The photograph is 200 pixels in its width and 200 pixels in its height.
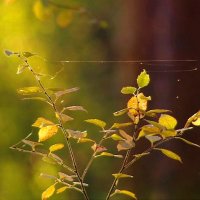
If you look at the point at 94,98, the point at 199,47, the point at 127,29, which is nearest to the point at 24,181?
the point at 94,98

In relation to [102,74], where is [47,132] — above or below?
above

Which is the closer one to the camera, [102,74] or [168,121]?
[168,121]

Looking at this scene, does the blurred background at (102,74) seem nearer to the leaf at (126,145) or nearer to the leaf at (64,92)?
the leaf at (64,92)

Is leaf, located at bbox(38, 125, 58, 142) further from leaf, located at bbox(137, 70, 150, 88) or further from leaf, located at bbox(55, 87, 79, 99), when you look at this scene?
leaf, located at bbox(137, 70, 150, 88)

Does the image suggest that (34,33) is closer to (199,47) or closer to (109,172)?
(109,172)

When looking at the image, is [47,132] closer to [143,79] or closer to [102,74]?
[143,79]

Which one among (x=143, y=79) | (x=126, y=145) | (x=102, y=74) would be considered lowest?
(x=102, y=74)

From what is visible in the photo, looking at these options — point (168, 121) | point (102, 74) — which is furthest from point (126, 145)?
point (102, 74)

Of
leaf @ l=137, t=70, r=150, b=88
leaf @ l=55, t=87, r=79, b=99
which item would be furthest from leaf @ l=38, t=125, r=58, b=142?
leaf @ l=137, t=70, r=150, b=88
